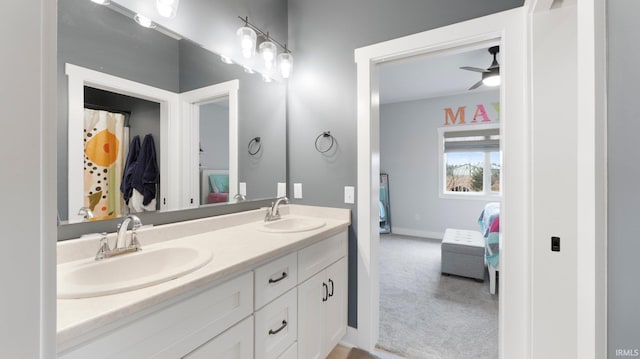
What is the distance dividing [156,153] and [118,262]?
1.92ft

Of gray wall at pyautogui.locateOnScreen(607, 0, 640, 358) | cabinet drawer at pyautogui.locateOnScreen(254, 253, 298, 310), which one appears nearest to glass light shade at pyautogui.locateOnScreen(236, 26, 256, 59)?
cabinet drawer at pyautogui.locateOnScreen(254, 253, 298, 310)

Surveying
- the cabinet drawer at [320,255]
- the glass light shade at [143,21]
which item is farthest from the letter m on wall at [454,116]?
the glass light shade at [143,21]

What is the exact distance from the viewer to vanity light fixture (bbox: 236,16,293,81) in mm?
1825

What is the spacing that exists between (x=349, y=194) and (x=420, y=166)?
3.76 metres

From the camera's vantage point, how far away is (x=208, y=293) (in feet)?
3.06

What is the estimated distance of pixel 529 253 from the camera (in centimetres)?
137

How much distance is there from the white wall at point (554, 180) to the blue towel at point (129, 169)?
6.52 ft

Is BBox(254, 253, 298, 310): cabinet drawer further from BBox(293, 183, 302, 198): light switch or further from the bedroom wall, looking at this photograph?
the bedroom wall

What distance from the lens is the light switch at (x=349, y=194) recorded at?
6.29ft

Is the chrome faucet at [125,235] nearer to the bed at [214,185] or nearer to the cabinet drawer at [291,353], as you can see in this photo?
the bed at [214,185]

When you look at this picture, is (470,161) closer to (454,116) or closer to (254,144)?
(454,116)

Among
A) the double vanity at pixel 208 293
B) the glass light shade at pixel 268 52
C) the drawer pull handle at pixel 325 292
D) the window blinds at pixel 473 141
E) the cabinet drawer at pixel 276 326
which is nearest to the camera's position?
the double vanity at pixel 208 293

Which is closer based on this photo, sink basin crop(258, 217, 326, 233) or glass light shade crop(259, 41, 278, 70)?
sink basin crop(258, 217, 326, 233)

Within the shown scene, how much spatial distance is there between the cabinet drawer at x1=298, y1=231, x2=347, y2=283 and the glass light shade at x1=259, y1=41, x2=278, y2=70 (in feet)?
4.52
